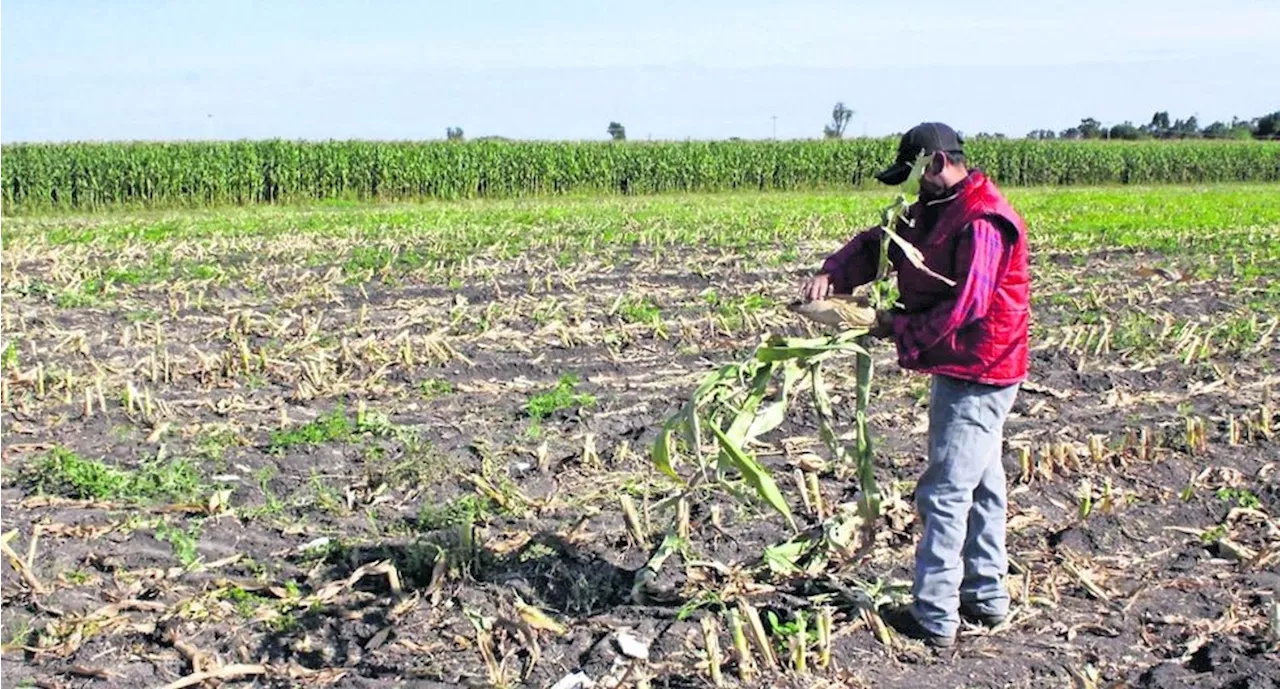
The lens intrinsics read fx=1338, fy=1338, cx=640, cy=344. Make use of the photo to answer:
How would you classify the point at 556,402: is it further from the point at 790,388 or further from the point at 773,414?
the point at 773,414

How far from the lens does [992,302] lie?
4.50 m

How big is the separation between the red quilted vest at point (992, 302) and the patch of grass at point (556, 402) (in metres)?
3.55

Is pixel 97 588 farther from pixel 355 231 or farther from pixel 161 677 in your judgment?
pixel 355 231

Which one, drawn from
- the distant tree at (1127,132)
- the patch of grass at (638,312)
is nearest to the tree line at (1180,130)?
the distant tree at (1127,132)

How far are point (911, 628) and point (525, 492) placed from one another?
7.28 feet

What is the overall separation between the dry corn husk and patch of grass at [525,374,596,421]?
3.23 metres

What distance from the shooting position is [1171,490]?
6.37 m

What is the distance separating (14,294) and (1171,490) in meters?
9.71

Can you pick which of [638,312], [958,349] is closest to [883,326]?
[958,349]

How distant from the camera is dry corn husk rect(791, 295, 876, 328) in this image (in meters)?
4.69

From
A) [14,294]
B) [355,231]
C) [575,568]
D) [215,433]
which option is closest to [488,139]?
[355,231]

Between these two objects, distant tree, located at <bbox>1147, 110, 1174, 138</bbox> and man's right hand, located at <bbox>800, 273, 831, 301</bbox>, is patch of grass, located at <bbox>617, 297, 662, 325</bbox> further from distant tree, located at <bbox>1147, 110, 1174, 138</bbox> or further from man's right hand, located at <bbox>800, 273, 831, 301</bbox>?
distant tree, located at <bbox>1147, 110, 1174, 138</bbox>

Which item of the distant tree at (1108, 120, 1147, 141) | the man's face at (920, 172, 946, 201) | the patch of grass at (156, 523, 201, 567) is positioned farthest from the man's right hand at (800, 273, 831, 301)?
the distant tree at (1108, 120, 1147, 141)

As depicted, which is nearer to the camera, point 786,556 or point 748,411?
point 748,411
